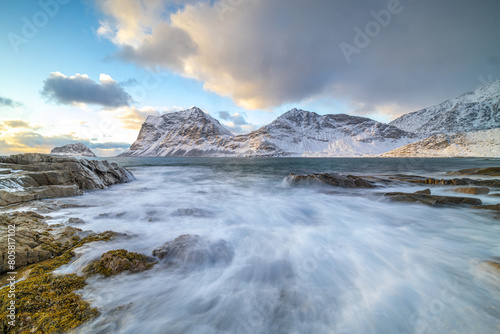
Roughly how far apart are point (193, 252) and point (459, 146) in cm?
17427

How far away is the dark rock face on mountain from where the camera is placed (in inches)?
310

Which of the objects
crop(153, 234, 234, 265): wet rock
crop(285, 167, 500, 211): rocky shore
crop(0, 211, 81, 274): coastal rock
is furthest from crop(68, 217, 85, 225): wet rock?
crop(285, 167, 500, 211): rocky shore

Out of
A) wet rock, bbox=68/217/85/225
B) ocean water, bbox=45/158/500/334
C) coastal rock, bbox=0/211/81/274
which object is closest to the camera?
ocean water, bbox=45/158/500/334

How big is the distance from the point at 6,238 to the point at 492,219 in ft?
44.4

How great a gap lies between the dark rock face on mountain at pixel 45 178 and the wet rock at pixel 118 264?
6.99 m

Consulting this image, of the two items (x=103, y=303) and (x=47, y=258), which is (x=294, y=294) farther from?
(x=47, y=258)

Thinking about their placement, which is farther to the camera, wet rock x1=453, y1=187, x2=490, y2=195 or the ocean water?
wet rock x1=453, y1=187, x2=490, y2=195

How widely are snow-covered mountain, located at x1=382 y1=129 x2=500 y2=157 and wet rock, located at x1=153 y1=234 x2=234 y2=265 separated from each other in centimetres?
14886

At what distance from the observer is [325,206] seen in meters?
9.11

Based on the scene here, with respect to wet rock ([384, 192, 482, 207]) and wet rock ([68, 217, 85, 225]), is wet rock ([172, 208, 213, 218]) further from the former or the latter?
wet rock ([384, 192, 482, 207])

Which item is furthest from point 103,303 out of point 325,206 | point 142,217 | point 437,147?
point 437,147

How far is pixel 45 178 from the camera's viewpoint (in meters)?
9.65

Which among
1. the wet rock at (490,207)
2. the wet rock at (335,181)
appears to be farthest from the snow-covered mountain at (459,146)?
the wet rock at (490,207)

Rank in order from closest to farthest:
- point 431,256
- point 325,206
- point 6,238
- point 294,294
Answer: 1. point 294,294
2. point 6,238
3. point 431,256
4. point 325,206
